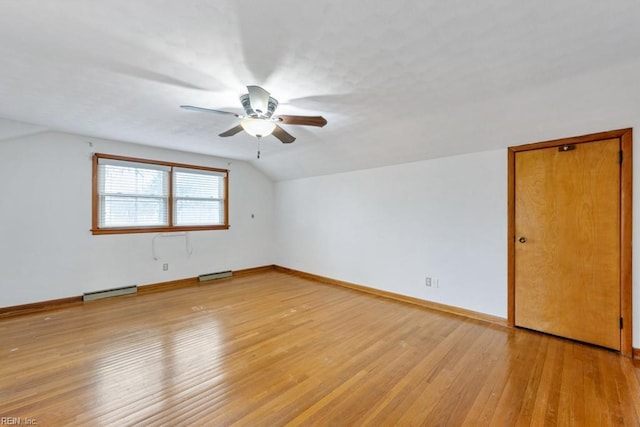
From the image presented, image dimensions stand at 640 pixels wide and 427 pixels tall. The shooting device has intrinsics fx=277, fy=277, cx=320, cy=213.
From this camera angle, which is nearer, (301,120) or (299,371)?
(299,371)

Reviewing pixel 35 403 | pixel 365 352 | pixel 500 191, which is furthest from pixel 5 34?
pixel 500 191

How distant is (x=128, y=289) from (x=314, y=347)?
3.42m

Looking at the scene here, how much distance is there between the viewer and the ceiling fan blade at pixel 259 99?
2266mm

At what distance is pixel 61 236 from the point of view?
3877mm

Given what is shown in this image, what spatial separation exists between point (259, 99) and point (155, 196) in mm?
3375

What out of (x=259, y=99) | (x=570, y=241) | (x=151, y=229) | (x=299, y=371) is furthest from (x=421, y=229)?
(x=151, y=229)

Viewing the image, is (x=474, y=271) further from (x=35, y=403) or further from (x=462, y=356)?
(x=35, y=403)

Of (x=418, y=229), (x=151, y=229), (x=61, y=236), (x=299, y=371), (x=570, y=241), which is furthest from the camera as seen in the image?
(x=151, y=229)

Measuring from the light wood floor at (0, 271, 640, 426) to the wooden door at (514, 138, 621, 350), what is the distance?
0.81 feet

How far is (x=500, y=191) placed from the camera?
10.7 ft

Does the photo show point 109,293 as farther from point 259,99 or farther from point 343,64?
point 343,64

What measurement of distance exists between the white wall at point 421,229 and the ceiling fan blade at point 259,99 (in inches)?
97.0

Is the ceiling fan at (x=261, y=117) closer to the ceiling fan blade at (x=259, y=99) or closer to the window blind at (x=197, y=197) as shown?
the ceiling fan blade at (x=259, y=99)

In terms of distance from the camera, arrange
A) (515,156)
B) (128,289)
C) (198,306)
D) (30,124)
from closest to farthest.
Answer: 1. (515,156)
2. (30,124)
3. (198,306)
4. (128,289)
